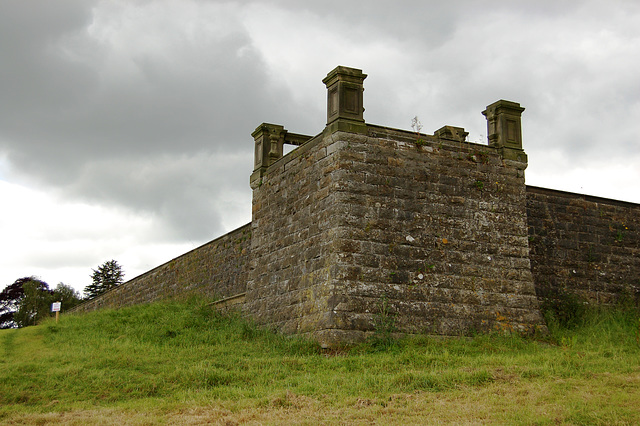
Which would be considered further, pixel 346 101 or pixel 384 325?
pixel 346 101

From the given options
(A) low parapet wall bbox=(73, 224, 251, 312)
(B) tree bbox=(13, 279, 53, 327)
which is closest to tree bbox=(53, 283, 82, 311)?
(B) tree bbox=(13, 279, 53, 327)

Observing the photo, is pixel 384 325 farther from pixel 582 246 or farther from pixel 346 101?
pixel 582 246

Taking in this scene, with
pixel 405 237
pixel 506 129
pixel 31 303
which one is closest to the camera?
pixel 405 237

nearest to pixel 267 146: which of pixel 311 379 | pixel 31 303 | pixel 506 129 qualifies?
pixel 506 129

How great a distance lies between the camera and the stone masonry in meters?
11.9

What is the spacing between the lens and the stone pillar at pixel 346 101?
12.5m

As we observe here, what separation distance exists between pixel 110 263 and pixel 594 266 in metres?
37.8

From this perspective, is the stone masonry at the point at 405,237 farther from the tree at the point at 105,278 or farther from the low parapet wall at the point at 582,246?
the tree at the point at 105,278

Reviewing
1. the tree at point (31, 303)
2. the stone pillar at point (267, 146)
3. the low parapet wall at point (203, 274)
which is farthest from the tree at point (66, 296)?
the stone pillar at point (267, 146)

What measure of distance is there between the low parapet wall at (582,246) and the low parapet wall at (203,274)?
22.7 ft

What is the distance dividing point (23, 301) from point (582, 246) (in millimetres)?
31002

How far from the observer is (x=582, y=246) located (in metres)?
15.3

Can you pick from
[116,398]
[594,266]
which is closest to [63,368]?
[116,398]

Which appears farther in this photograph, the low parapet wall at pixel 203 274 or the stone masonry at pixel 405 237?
the low parapet wall at pixel 203 274
